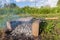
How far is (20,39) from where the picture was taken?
11.4ft

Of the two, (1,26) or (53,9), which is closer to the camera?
(1,26)

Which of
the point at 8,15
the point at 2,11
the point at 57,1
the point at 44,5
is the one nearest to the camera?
the point at 8,15

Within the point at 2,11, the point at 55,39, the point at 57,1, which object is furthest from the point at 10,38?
the point at 57,1

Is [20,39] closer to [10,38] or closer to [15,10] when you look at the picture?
[10,38]

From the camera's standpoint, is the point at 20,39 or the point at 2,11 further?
the point at 2,11

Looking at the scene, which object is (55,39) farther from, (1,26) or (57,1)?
(57,1)

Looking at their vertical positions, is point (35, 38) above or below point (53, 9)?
below

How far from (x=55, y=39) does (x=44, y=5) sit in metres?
1.67

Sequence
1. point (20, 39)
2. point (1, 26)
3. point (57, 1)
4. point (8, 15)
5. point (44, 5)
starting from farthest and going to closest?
point (57, 1)
point (44, 5)
point (8, 15)
point (1, 26)
point (20, 39)

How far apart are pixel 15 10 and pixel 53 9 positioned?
118cm

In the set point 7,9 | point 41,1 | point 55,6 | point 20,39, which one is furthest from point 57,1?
point 20,39

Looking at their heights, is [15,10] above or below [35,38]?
above

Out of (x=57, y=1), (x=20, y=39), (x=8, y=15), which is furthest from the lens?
(x=57, y=1)

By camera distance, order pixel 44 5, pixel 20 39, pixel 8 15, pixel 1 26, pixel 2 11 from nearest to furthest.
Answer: pixel 20 39
pixel 1 26
pixel 8 15
pixel 2 11
pixel 44 5
